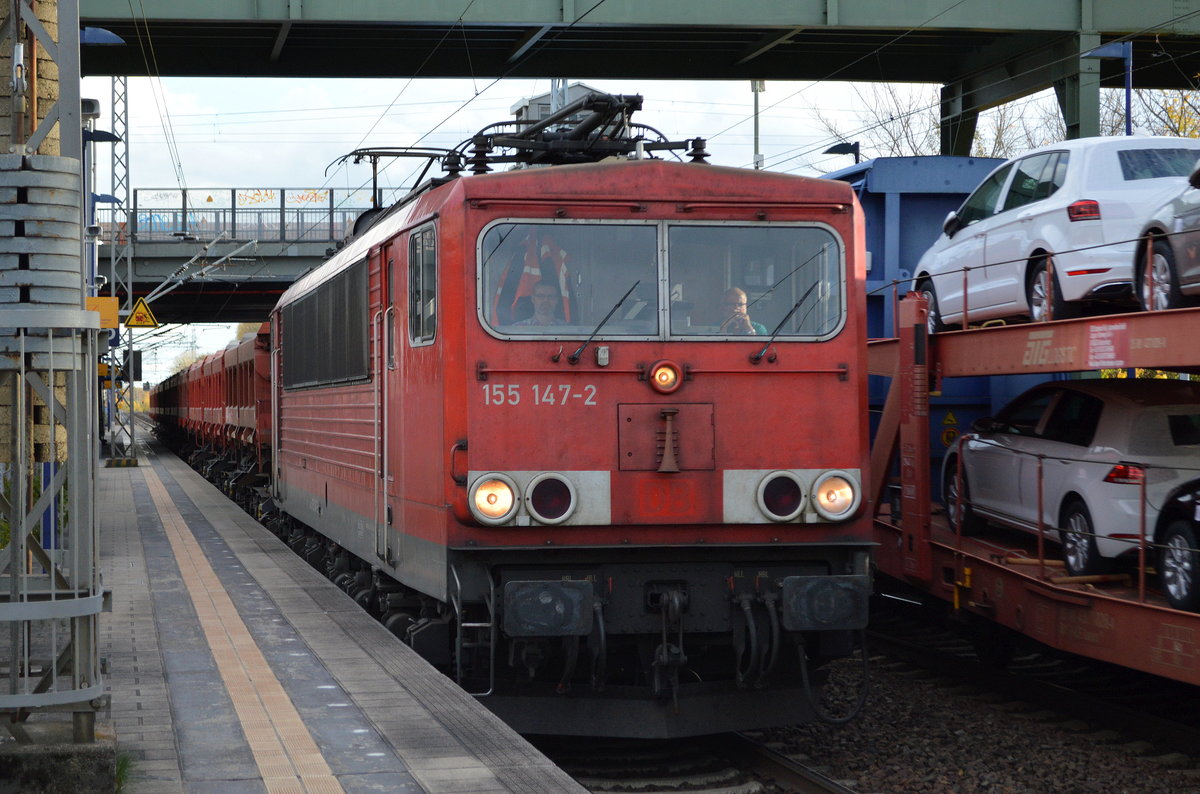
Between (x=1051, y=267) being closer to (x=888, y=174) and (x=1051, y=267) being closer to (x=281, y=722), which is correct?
Result: (x=888, y=174)

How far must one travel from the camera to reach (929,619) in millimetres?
13367

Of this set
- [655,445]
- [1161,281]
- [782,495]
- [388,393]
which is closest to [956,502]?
[1161,281]

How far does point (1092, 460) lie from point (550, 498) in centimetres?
353

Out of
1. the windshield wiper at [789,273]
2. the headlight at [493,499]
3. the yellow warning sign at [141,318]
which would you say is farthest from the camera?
the yellow warning sign at [141,318]

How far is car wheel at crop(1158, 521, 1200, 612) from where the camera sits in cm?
764

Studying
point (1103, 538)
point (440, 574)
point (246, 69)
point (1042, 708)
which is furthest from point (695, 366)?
point (246, 69)

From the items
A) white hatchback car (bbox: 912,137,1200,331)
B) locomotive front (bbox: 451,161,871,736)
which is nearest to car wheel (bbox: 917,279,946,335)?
white hatchback car (bbox: 912,137,1200,331)

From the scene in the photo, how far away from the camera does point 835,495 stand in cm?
784

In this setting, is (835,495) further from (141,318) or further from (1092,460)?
(141,318)

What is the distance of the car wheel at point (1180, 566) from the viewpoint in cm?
764

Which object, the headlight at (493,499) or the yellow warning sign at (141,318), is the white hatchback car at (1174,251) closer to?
the headlight at (493,499)

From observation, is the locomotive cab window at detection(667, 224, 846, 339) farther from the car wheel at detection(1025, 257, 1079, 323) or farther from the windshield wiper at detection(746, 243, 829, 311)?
the car wheel at detection(1025, 257, 1079, 323)

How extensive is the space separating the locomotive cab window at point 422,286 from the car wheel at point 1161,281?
13.4 ft

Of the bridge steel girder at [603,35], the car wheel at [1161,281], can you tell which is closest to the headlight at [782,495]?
the car wheel at [1161,281]
